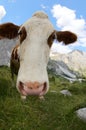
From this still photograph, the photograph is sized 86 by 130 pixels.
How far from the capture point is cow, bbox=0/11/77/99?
676 centimetres

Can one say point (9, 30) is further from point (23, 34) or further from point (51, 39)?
point (51, 39)

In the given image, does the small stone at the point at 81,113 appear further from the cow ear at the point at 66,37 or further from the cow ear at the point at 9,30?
the cow ear at the point at 9,30

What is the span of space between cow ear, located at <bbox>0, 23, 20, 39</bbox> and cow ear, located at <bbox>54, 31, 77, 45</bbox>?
1.01 m

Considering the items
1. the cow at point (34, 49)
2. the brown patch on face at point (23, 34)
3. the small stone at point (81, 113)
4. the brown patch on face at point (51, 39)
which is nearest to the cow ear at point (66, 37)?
the cow at point (34, 49)

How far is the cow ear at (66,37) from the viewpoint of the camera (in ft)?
30.8

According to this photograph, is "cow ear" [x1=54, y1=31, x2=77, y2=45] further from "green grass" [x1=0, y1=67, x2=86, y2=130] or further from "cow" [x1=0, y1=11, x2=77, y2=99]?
"green grass" [x1=0, y1=67, x2=86, y2=130]

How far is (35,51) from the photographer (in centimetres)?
739

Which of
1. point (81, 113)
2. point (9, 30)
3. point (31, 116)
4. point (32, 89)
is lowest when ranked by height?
point (81, 113)

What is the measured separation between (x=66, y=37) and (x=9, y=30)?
1479mm

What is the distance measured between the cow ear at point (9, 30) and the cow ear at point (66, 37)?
3.32ft

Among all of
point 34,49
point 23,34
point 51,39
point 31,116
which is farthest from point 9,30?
point 31,116

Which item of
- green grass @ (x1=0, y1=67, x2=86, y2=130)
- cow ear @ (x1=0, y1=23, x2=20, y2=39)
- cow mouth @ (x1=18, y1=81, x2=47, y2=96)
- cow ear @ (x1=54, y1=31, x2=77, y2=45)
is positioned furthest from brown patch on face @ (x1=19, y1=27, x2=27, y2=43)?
green grass @ (x1=0, y1=67, x2=86, y2=130)

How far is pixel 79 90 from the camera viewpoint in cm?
1884

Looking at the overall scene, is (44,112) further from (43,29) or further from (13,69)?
(13,69)
